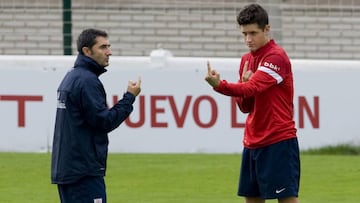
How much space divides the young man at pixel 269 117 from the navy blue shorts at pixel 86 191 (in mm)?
1044

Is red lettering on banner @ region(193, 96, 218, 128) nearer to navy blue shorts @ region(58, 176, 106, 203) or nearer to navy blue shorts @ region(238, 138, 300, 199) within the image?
navy blue shorts @ region(238, 138, 300, 199)

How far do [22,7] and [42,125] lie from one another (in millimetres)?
2622

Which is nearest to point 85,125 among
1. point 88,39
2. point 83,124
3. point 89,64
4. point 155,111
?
point 83,124

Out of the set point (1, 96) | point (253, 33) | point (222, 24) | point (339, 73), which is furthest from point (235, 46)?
point (253, 33)

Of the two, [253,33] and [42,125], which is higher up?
[253,33]

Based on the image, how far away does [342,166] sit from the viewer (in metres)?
13.1

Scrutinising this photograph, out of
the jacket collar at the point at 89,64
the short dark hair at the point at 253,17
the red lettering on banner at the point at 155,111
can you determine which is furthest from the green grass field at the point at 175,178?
the jacket collar at the point at 89,64

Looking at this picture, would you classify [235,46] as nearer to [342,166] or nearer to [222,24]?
[222,24]

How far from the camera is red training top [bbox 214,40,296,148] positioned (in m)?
7.77

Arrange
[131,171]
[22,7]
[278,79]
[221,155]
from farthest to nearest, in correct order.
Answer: [22,7] → [221,155] → [131,171] → [278,79]

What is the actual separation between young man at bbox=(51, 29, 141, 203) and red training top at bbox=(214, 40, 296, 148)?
0.83 metres

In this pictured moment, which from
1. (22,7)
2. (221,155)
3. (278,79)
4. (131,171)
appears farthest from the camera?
(22,7)

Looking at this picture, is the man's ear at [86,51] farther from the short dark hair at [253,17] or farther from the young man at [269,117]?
the short dark hair at [253,17]

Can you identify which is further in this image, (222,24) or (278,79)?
(222,24)
